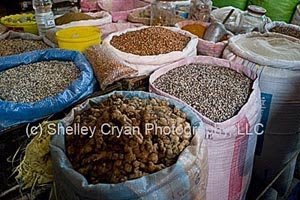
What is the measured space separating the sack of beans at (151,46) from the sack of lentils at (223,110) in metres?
0.05

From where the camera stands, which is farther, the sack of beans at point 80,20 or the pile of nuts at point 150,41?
the sack of beans at point 80,20

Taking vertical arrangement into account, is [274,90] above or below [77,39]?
below

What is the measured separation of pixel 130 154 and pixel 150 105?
20cm

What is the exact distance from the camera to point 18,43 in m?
1.66

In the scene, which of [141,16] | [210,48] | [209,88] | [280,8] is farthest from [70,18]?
[280,8]

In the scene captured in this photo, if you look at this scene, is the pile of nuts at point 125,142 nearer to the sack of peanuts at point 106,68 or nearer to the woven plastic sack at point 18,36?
the sack of peanuts at point 106,68

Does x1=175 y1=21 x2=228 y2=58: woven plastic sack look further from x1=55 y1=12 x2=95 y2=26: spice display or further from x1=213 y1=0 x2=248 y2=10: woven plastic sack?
x1=213 y1=0 x2=248 y2=10: woven plastic sack

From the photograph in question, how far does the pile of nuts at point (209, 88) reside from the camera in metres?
1.19

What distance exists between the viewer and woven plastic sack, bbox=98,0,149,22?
81.1 inches

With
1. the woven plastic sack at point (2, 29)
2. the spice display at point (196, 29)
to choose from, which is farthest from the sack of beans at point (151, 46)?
the woven plastic sack at point (2, 29)

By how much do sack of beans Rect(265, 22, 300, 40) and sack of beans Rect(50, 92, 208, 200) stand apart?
3.37 ft

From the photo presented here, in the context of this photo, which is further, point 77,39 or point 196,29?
point 196,29

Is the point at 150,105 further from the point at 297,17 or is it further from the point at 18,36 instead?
the point at 297,17

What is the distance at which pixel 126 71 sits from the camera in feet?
4.34
